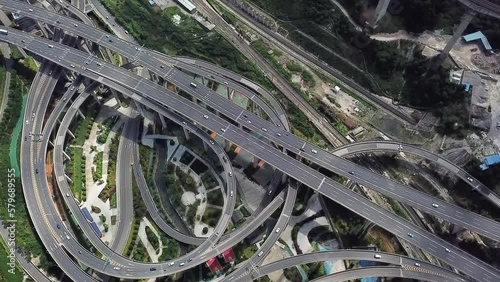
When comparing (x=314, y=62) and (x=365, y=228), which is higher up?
(x=314, y=62)

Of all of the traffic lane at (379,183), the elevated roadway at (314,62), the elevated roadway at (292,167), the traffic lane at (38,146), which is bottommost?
the traffic lane at (38,146)

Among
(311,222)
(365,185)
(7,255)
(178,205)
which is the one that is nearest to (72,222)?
(7,255)

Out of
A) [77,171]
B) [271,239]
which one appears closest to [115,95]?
[77,171]

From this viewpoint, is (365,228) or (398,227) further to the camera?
(365,228)

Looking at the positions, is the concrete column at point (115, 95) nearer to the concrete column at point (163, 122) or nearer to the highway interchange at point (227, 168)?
the highway interchange at point (227, 168)

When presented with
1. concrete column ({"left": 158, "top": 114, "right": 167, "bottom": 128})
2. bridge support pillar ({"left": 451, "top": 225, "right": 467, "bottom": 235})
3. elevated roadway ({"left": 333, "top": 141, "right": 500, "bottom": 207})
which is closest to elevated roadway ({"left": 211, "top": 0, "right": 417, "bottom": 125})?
elevated roadway ({"left": 333, "top": 141, "right": 500, "bottom": 207})

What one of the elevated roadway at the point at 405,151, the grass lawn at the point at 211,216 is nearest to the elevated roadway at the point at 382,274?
the elevated roadway at the point at 405,151

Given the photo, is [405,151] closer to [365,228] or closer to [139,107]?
[365,228]
